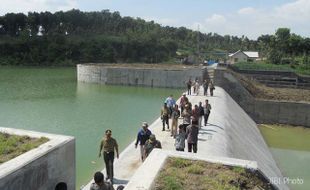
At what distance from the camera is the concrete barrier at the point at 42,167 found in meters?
6.70

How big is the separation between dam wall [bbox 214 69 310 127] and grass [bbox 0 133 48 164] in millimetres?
22323

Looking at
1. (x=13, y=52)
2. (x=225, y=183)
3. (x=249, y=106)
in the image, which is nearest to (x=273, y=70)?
(x=249, y=106)

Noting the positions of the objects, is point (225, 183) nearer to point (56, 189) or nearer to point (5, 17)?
point (56, 189)

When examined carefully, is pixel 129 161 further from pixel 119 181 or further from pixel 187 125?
pixel 187 125

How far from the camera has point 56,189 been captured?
311 inches

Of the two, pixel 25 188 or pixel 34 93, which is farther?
pixel 34 93

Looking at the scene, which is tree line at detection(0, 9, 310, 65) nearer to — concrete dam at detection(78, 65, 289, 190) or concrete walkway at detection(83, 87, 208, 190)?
concrete dam at detection(78, 65, 289, 190)

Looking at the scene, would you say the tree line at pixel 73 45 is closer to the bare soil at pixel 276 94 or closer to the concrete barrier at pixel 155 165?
the bare soil at pixel 276 94

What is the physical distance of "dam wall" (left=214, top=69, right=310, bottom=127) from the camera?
2686 cm

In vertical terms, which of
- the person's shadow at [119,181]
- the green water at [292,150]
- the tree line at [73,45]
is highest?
the tree line at [73,45]

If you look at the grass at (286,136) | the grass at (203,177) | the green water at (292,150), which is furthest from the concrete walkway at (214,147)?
the grass at (286,136)

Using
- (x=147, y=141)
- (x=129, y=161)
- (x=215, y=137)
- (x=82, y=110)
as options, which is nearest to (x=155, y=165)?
(x=147, y=141)

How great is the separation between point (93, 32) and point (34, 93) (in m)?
62.0

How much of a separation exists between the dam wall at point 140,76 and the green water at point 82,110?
1246 mm
